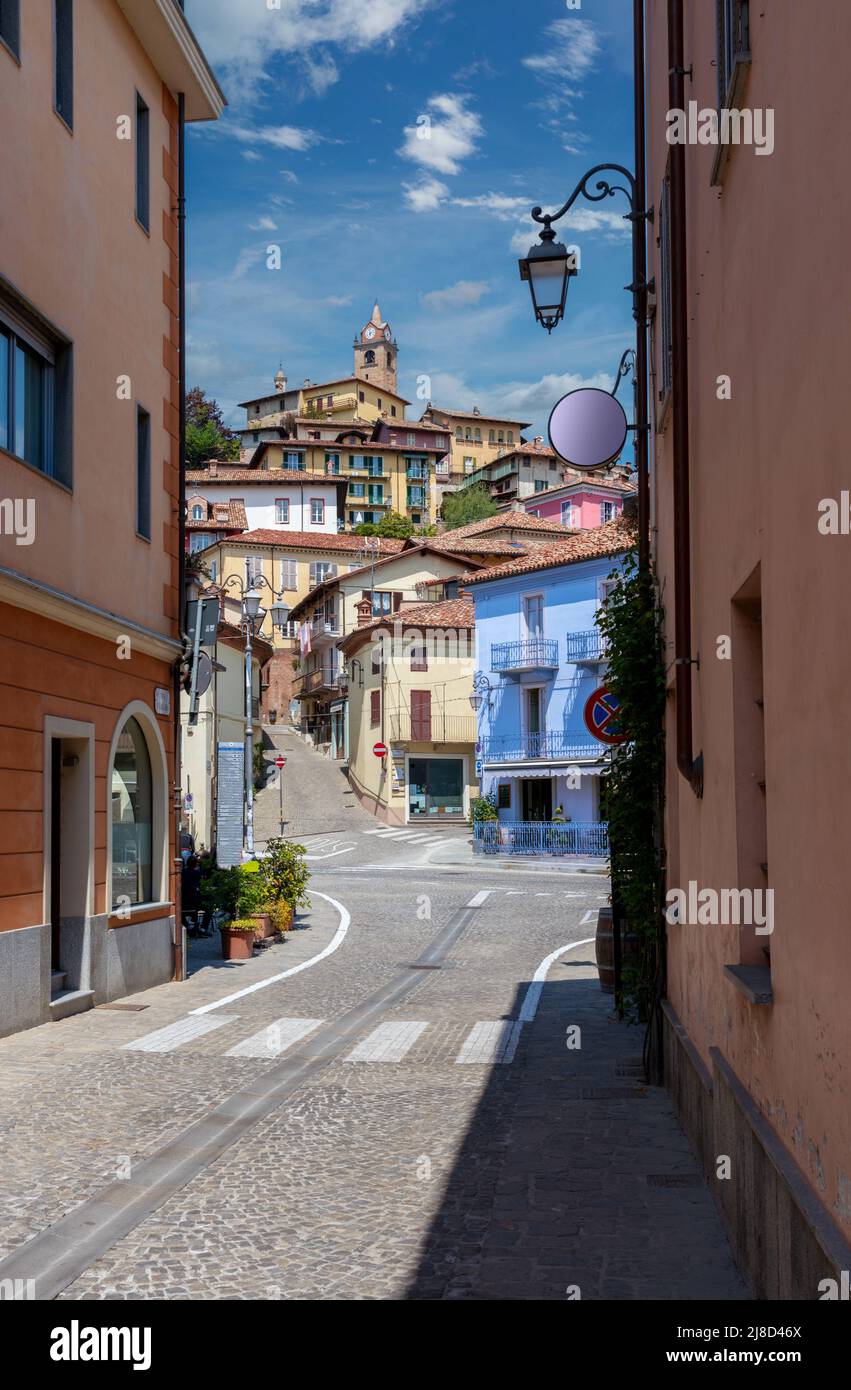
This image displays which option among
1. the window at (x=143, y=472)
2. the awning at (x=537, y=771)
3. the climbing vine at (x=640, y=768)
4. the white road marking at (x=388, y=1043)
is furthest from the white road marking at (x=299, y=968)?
the awning at (x=537, y=771)

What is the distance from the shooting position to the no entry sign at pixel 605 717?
1128 cm

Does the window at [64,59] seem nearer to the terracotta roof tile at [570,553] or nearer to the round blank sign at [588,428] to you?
the round blank sign at [588,428]

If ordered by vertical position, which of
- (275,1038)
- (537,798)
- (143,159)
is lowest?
(275,1038)

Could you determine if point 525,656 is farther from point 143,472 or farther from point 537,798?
point 143,472

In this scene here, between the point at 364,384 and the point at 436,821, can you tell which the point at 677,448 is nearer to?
the point at 436,821

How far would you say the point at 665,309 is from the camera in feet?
30.9

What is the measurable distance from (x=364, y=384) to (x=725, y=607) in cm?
11712

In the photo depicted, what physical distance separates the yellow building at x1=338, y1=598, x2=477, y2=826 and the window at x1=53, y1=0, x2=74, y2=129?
142ft

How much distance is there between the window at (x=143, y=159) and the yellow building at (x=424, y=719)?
40.7 metres


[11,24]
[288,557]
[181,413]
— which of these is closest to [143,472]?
[181,413]

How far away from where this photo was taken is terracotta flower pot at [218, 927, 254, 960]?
737 inches

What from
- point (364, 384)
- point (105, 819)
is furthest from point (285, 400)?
point (105, 819)

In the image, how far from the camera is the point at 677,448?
798 cm

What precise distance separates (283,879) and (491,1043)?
375 inches
